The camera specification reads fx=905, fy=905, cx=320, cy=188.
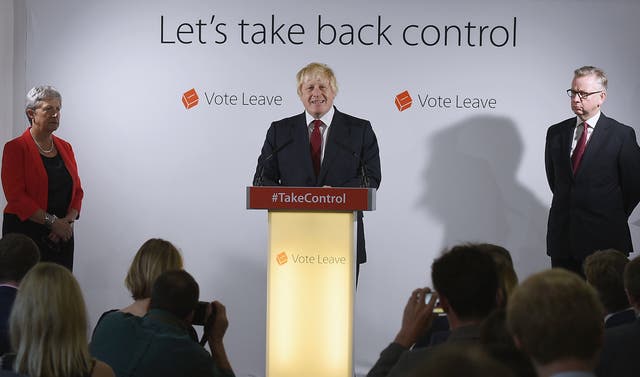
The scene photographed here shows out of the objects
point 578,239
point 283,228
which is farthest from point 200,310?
point 578,239

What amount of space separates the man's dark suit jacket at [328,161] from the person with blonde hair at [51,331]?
3.01 meters

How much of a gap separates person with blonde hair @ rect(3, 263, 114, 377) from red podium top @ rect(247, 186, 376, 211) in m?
2.21

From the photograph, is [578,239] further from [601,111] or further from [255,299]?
[255,299]

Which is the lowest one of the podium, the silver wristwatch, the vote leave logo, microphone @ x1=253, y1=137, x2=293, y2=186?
the podium

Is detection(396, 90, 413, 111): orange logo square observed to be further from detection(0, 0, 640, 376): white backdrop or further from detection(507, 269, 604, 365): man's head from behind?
detection(507, 269, 604, 365): man's head from behind

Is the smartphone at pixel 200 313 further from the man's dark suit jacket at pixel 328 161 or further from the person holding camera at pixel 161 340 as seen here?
the man's dark suit jacket at pixel 328 161

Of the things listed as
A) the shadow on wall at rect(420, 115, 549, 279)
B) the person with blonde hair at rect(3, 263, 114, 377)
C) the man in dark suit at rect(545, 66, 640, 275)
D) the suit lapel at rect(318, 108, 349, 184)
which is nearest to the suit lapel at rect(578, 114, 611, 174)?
the man in dark suit at rect(545, 66, 640, 275)

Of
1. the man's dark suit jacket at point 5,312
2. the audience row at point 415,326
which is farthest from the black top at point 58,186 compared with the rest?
the audience row at point 415,326

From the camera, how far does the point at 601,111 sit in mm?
6047

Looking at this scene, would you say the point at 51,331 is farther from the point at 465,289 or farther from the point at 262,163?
the point at 262,163

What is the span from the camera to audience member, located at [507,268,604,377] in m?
1.85

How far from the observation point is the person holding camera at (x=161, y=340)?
2717 mm

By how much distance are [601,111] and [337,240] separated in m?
2.46

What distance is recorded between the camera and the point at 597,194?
549 cm
